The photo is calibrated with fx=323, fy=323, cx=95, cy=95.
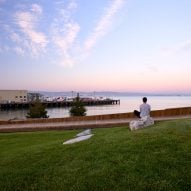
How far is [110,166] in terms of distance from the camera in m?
8.20

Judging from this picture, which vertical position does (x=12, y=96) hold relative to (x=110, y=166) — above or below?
above

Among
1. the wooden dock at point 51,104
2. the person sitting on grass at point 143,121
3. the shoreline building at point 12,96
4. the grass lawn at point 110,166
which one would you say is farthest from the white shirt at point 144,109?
the shoreline building at point 12,96

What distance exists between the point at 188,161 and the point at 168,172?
981 millimetres

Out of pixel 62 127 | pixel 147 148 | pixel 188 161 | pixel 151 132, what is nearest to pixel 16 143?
pixel 62 127

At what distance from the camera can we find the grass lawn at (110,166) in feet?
23.7

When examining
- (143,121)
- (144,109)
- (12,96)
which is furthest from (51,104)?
(143,121)

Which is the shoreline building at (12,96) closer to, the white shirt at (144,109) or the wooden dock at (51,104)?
the wooden dock at (51,104)

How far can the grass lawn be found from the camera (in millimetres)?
7223

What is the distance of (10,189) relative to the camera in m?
7.53

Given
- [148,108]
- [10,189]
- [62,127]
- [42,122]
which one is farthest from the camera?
[42,122]

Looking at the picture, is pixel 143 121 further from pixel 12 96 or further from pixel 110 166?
pixel 12 96

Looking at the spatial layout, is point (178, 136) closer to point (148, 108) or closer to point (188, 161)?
point (188, 161)

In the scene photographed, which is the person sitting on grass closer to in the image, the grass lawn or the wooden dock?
the grass lawn

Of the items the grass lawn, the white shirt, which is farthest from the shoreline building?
the grass lawn
